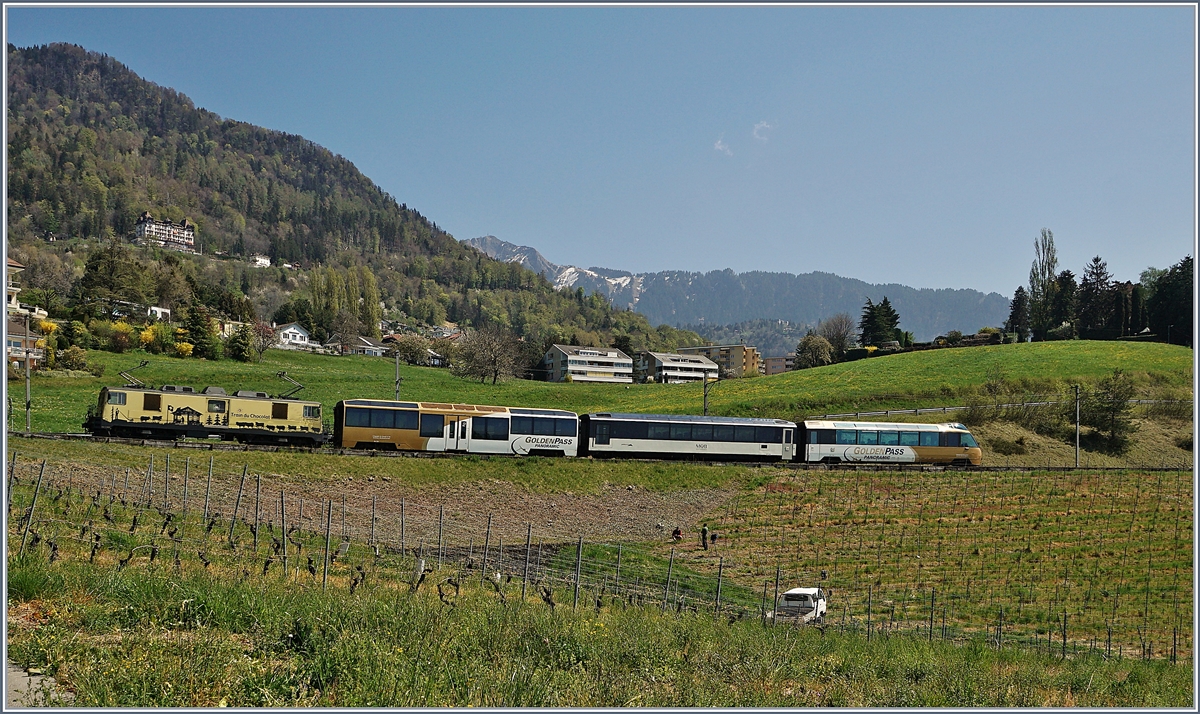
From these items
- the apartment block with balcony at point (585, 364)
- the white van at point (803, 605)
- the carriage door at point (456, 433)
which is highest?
the apartment block with balcony at point (585, 364)

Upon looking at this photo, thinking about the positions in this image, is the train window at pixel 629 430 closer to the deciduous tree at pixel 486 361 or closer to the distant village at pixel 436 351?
the distant village at pixel 436 351

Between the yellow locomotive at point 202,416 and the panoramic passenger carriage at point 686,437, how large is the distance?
15136mm

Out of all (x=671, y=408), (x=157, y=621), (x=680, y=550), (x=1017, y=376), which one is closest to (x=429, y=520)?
(x=680, y=550)

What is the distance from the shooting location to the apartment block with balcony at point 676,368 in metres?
166

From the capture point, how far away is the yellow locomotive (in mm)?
39656

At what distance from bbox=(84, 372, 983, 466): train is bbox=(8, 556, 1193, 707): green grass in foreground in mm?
28226

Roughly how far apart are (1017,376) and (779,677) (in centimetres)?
7693

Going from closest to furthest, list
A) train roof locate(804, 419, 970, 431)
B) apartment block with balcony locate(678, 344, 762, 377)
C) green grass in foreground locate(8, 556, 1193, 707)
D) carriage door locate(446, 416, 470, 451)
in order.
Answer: green grass in foreground locate(8, 556, 1193, 707) → carriage door locate(446, 416, 470, 451) → train roof locate(804, 419, 970, 431) → apartment block with balcony locate(678, 344, 762, 377)

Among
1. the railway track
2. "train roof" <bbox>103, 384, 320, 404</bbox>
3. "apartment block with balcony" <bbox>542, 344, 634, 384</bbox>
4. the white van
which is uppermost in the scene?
"apartment block with balcony" <bbox>542, 344, 634, 384</bbox>

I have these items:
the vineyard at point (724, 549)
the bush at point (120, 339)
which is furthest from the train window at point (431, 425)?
the bush at point (120, 339)

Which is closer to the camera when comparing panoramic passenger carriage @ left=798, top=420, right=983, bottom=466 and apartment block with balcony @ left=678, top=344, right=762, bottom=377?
panoramic passenger carriage @ left=798, top=420, right=983, bottom=466

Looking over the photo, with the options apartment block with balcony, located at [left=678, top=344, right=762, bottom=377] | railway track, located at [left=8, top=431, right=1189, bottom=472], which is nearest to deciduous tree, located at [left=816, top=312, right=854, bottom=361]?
apartment block with balcony, located at [left=678, top=344, right=762, bottom=377]

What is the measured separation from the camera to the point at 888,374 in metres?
87.6

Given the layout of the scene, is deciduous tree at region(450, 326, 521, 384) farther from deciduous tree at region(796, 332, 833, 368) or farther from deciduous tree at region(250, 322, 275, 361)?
deciduous tree at region(796, 332, 833, 368)
